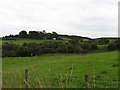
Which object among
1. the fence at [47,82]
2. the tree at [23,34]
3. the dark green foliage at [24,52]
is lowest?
the dark green foliage at [24,52]

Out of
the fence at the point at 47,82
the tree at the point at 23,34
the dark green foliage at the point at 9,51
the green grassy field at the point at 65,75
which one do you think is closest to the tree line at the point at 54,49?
the dark green foliage at the point at 9,51

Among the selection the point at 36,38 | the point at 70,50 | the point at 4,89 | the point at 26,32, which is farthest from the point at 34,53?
the point at 4,89

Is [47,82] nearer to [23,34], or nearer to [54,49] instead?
[54,49]

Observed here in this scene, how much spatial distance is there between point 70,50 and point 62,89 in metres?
47.4

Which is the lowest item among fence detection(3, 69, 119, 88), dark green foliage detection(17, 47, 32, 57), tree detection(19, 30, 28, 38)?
dark green foliage detection(17, 47, 32, 57)

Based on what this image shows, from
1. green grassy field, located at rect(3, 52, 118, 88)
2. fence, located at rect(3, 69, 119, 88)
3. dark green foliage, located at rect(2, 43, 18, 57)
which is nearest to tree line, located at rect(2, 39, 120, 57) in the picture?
dark green foliage, located at rect(2, 43, 18, 57)

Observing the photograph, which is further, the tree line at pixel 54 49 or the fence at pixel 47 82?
the tree line at pixel 54 49

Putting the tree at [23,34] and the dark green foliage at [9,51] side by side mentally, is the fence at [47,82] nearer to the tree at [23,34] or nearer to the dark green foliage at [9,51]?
the dark green foliage at [9,51]

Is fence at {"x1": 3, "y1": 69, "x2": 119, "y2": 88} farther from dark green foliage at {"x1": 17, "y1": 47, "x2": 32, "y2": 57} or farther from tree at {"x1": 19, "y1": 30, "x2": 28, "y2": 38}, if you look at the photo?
tree at {"x1": 19, "y1": 30, "x2": 28, "y2": 38}

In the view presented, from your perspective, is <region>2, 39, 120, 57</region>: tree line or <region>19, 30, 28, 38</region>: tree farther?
<region>19, 30, 28, 38</region>: tree

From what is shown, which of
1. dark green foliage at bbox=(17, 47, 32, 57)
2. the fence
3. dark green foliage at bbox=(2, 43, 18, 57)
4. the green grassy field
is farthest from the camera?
dark green foliage at bbox=(2, 43, 18, 57)

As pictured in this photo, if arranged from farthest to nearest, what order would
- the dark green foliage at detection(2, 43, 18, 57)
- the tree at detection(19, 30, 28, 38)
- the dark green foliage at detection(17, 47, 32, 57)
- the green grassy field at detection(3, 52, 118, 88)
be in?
the tree at detection(19, 30, 28, 38)
the dark green foliage at detection(2, 43, 18, 57)
the dark green foliage at detection(17, 47, 32, 57)
the green grassy field at detection(3, 52, 118, 88)

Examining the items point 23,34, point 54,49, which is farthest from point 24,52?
point 23,34

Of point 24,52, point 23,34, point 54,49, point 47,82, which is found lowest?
point 24,52
